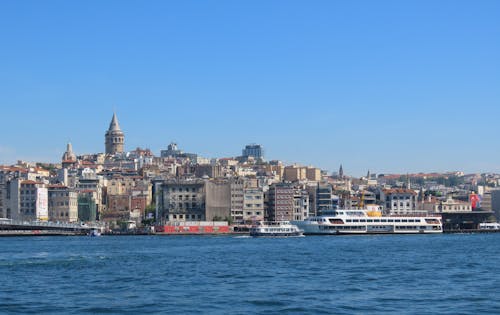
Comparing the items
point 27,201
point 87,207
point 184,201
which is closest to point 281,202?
point 184,201

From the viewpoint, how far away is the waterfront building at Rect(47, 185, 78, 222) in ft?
411

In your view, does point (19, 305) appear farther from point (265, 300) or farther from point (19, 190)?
point (19, 190)

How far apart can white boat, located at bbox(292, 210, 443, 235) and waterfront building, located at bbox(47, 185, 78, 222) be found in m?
35.8

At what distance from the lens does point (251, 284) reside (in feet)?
116

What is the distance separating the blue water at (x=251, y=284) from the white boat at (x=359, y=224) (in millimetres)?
43912

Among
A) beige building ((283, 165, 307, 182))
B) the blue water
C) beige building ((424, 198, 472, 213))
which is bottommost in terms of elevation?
the blue water

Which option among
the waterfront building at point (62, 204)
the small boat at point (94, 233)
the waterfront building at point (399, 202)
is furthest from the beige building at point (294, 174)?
the small boat at point (94, 233)

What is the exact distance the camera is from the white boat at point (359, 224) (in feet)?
317

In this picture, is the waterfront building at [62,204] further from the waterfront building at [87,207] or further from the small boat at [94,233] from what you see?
the small boat at [94,233]

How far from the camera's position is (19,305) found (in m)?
29.7

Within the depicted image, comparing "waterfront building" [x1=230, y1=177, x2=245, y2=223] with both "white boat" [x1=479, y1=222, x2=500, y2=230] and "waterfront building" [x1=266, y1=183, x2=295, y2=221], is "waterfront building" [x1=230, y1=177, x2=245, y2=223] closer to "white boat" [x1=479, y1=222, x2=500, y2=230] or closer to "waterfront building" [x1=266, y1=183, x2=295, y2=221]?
"waterfront building" [x1=266, y1=183, x2=295, y2=221]

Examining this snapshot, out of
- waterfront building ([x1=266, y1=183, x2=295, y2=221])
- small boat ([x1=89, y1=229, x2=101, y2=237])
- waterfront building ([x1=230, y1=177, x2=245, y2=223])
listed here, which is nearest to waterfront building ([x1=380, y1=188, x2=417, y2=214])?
waterfront building ([x1=266, y1=183, x2=295, y2=221])

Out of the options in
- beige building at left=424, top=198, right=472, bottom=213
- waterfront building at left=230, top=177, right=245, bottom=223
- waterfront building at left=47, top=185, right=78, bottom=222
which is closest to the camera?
waterfront building at left=230, top=177, right=245, bottom=223

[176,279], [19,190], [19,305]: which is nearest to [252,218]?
[19,190]
